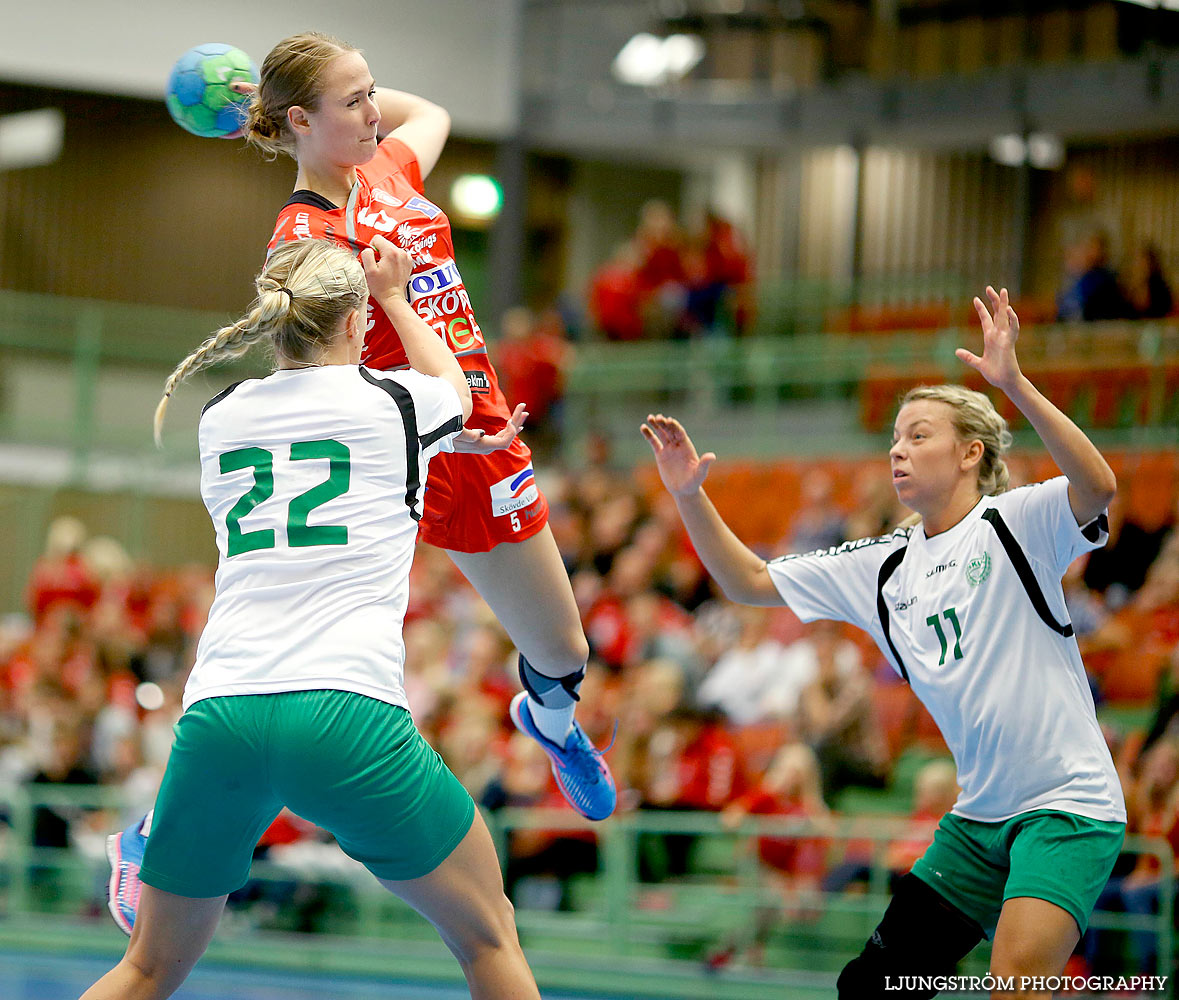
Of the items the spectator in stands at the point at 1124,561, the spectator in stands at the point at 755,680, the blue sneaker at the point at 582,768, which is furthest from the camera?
the spectator in stands at the point at 1124,561

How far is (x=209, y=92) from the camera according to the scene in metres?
3.69

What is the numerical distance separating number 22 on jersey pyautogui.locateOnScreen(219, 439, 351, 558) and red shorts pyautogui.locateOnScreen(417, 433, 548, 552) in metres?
0.89

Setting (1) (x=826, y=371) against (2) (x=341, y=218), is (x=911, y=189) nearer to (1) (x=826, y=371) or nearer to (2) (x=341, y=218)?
(1) (x=826, y=371)

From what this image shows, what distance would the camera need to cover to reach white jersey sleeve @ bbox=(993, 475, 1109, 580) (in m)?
3.36

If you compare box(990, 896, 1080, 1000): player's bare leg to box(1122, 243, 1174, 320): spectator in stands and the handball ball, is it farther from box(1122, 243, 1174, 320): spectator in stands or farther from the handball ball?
box(1122, 243, 1174, 320): spectator in stands

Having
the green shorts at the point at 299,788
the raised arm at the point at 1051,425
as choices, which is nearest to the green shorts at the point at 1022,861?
the raised arm at the point at 1051,425

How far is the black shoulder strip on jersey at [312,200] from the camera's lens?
3.54 meters

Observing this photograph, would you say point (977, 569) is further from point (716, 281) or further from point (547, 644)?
point (716, 281)

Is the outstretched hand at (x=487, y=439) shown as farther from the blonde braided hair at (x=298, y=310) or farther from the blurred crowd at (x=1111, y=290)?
the blurred crowd at (x=1111, y=290)

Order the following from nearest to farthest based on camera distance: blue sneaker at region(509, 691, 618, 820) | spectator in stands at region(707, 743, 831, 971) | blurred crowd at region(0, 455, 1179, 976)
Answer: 1. blue sneaker at region(509, 691, 618, 820)
2. spectator in stands at region(707, 743, 831, 971)
3. blurred crowd at region(0, 455, 1179, 976)

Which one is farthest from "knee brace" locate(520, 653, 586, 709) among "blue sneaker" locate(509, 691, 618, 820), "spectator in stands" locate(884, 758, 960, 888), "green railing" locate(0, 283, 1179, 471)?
"green railing" locate(0, 283, 1179, 471)

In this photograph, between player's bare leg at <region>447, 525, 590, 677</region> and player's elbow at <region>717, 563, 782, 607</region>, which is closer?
player's bare leg at <region>447, 525, 590, 677</region>

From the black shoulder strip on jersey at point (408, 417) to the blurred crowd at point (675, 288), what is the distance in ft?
36.5

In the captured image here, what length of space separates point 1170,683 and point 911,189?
11.4 m
